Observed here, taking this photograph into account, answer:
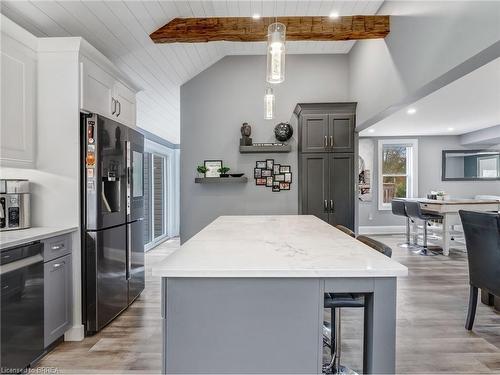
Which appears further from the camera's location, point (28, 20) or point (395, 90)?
point (395, 90)

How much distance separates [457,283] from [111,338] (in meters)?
4.05

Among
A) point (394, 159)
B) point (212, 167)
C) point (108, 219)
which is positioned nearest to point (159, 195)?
point (212, 167)

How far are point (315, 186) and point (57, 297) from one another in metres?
3.38

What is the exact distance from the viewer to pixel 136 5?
9.19 ft

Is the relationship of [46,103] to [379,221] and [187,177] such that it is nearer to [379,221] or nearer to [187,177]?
[187,177]

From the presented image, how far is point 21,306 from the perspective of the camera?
195 cm

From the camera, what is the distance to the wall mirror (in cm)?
763

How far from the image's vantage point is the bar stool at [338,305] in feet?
5.33

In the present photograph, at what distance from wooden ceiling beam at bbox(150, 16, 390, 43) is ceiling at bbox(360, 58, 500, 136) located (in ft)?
4.33

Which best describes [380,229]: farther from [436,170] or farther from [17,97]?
[17,97]

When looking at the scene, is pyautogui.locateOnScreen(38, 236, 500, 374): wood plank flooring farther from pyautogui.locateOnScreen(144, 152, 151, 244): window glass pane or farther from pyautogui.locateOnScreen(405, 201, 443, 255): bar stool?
pyautogui.locateOnScreen(144, 152, 151, 244): window glass pane

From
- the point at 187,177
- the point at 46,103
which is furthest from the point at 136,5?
the point at 187,177

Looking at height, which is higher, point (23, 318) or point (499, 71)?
point (499, 71)

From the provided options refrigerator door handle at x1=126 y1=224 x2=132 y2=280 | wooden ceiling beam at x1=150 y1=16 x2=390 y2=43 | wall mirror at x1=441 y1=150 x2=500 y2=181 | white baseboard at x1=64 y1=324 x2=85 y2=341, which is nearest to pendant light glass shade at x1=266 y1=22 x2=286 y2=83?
wooden ceiling beam at x1=150 y1=16 x2=390 y2=43
